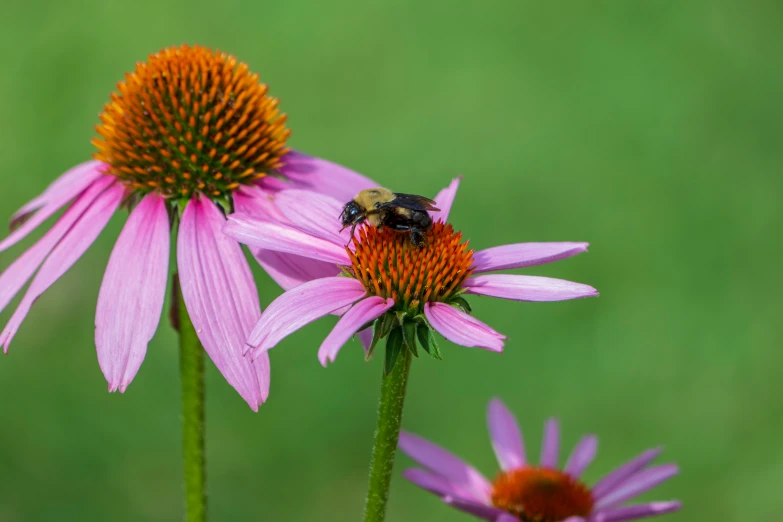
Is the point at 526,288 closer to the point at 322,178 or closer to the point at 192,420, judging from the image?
the point at 192,420

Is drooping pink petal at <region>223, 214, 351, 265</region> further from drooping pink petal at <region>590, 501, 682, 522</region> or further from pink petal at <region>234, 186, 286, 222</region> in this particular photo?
drooping pink petal at <region>590, 501, 682, 522</region>

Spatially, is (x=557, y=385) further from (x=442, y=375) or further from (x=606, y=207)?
(x=606, y=207)

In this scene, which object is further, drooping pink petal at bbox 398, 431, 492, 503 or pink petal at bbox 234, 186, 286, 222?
drooping pink petal at bbox 398, 431, 492, 503

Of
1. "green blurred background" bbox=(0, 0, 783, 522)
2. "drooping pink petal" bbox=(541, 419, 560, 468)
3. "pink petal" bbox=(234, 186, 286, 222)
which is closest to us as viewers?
"pink petal" bbox=(234, 186, 286, 222)

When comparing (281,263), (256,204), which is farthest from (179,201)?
(281,263)

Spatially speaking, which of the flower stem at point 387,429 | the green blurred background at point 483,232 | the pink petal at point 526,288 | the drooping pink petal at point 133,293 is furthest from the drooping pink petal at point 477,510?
the green blurred background at point 483,232

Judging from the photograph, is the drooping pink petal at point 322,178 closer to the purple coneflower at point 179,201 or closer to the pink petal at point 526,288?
the purple coneflower at point 179,201

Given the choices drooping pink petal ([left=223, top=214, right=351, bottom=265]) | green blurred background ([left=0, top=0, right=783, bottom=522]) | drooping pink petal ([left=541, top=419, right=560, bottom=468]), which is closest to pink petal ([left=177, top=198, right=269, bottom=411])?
drooping pink petal ([left=223, top=214, right=351, bottom=265])
